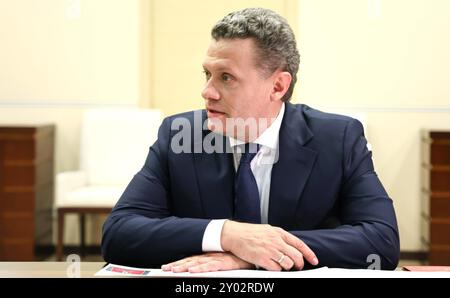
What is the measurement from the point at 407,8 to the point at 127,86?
2.03 meters

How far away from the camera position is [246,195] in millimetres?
1440

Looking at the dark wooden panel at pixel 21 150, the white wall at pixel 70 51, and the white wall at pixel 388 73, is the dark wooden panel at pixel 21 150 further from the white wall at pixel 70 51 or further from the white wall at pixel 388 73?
the white wall at pixel 388 73

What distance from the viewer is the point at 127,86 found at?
455 centimetres

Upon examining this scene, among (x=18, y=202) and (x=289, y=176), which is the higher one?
(x=289, y=176)

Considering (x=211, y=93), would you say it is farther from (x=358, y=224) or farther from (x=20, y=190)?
(x=20, y=190)

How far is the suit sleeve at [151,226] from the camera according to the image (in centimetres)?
132

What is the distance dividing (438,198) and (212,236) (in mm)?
3116

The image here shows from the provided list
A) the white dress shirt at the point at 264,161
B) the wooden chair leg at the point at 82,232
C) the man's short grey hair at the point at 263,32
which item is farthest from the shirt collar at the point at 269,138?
the wooden chair leg at the point at 82,232

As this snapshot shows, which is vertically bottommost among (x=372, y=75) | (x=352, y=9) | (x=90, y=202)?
(x=90, y=202)

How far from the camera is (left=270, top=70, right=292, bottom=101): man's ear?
4.84 ft

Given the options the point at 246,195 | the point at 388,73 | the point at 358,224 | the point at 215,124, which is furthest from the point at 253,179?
the point at 388,73

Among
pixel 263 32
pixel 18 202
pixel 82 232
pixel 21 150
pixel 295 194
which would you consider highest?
pixel 263 32

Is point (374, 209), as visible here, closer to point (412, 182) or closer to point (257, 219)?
point (257, 219)
